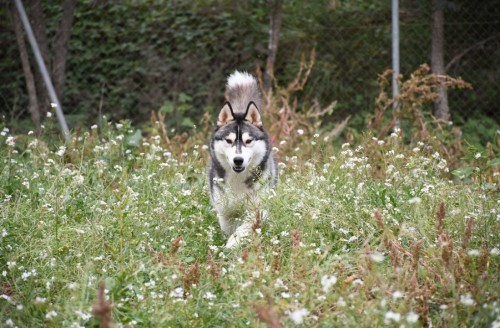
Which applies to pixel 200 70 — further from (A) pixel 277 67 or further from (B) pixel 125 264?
(B) pixel 125 264

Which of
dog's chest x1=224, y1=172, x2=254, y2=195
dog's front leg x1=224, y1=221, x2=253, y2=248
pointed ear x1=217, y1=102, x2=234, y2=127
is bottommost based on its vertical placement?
dog's front leg x1=224, y1=221, x2=253, y2=248

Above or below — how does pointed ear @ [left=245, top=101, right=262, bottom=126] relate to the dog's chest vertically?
above

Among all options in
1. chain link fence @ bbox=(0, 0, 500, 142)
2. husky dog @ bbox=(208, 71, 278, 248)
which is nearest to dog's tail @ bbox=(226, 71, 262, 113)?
husky dog @ bbox=(208, 71, 278, 248)

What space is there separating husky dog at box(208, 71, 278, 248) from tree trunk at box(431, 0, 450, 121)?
370 centimetres

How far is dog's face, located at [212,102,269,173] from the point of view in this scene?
5.24m

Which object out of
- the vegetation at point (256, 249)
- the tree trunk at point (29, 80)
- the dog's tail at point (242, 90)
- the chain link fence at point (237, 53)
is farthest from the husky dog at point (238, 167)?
the tree trunk at point (29, 80)

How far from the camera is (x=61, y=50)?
8.77 meters

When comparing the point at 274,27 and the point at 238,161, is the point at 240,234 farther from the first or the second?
the point at 274,27

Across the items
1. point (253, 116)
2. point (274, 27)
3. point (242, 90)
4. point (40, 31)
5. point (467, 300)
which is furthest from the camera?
point (274, 27)

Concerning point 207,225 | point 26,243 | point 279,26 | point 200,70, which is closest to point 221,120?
point 207,225

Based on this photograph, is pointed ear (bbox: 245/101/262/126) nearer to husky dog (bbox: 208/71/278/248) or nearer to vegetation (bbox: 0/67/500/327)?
husky dog (bbox: 208/71/278/248)

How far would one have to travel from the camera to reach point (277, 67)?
9.73m

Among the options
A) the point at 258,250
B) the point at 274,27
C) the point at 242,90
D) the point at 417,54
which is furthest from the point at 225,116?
the point at 417,54

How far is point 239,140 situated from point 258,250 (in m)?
1.53
